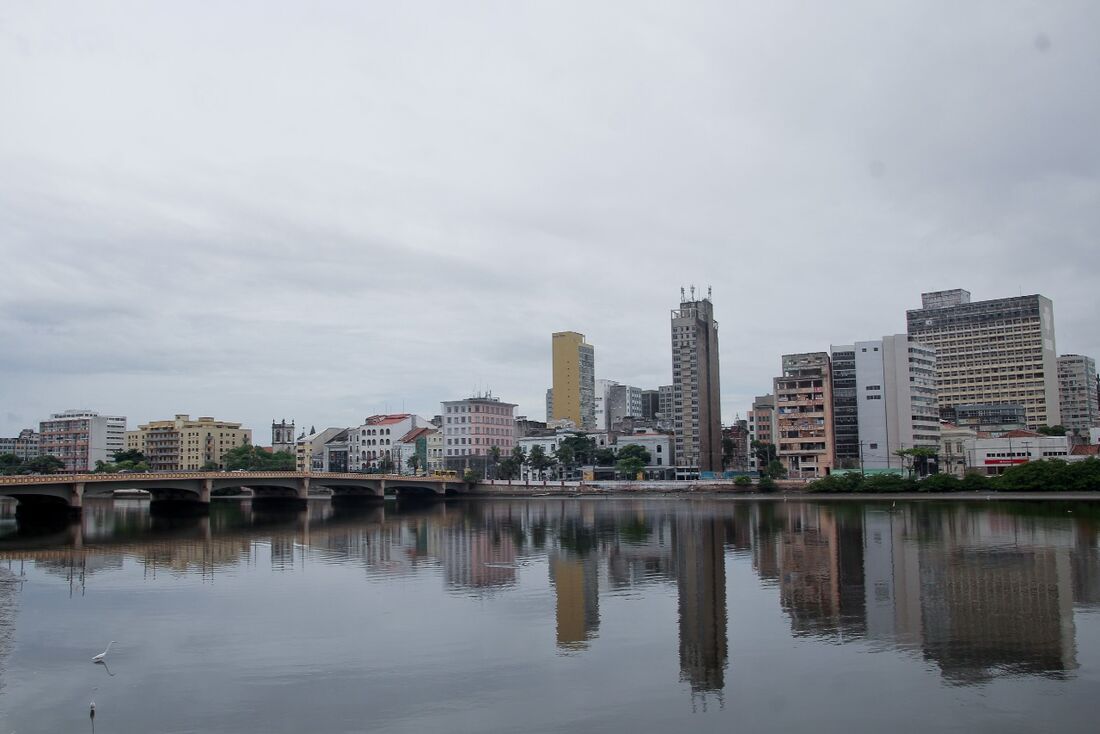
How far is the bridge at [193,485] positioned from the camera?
67.8m

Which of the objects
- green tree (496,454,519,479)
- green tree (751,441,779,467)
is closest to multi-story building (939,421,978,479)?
green tree (751,441,779,467)

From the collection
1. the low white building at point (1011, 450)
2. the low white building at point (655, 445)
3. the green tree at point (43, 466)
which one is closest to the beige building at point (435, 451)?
the low white building at point (655, 445)

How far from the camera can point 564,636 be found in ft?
80.2

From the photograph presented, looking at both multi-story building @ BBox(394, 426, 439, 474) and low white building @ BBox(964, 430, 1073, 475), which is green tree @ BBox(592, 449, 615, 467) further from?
low white building @ BBox(964, 430, 1073, 475)

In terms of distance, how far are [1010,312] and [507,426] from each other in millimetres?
98589

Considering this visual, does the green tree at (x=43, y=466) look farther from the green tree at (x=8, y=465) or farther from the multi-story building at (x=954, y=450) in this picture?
the multi-story building at (x=954, y=450)

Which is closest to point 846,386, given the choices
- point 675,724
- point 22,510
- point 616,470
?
point 616,470

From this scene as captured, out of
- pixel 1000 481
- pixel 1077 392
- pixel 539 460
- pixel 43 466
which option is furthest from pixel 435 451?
pixel 1077 392

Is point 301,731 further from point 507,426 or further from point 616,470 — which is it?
point 507,426

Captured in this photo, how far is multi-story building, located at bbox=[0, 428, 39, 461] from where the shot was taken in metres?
183

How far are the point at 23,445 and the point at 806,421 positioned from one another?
551 feet

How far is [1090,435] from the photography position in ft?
412

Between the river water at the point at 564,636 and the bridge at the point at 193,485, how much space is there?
19.2m

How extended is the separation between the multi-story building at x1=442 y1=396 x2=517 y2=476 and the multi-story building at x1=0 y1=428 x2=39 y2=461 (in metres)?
99.2
